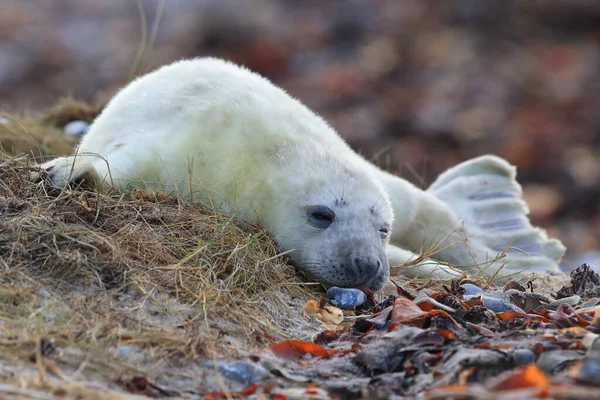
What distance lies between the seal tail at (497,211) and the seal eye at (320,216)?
5.54ft

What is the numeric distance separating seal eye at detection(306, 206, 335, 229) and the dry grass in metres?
0.25

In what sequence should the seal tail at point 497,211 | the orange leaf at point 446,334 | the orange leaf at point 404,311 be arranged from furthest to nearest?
the seal tail at point 497,211
the orange leaf at point 404,311
the orange leaf at point 446,334

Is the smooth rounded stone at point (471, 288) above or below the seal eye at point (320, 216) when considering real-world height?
above

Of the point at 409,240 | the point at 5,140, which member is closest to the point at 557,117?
the point at 409,240

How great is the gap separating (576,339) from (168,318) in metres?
1.49

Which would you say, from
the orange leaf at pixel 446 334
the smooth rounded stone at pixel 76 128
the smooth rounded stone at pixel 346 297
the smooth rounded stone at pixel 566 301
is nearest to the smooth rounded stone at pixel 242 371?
the orange leaf at pixel 446 334

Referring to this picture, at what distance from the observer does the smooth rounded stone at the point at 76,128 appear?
7.20m

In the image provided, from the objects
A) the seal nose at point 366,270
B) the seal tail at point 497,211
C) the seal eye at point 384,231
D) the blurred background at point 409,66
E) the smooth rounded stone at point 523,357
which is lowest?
the smooth rounded stone at point 523,357

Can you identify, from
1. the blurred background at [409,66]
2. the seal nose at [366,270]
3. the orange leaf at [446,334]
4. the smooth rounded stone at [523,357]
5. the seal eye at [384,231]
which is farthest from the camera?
the blurred background at [409,66]

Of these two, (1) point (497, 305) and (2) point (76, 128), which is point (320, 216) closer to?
(1) point (497, 305)

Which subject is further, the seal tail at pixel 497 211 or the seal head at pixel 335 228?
the seal tail at pixel 497 211

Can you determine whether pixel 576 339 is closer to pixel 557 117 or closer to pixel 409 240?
pixel 409 240

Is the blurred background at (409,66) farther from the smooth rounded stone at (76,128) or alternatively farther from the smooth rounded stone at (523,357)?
the smooth rounded stone at (523,357)

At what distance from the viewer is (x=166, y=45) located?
18047 millimetres
